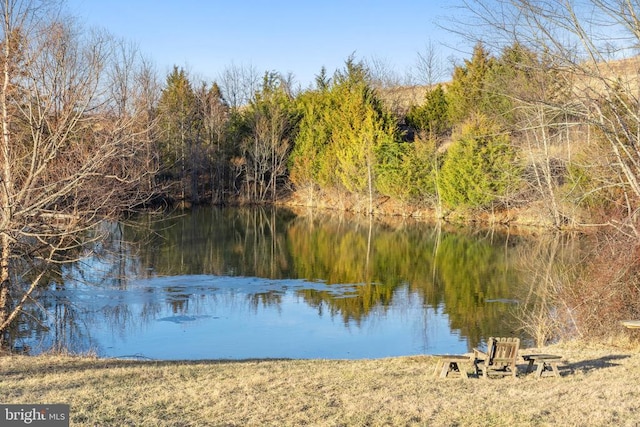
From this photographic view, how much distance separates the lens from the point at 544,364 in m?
9.05

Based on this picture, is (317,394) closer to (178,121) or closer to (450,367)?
(450,367)

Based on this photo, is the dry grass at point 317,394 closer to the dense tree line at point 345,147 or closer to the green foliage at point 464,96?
the dense tree line at point 345,147

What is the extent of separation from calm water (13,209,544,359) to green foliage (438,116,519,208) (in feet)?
19.2

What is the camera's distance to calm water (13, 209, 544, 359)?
14234mm

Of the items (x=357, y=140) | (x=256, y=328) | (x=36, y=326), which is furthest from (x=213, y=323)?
(x=357, y=140)

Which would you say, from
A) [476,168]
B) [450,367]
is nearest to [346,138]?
[476,168]

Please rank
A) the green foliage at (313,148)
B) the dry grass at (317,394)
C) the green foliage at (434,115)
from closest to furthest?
the dry grass at (317,394)
the green foliage at (313,148)
the green foliage at (434,115)

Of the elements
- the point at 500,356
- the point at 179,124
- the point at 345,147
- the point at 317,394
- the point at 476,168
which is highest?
the point at 179,124

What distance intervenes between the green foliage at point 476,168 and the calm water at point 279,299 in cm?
585

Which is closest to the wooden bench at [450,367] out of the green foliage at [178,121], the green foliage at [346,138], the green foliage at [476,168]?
the green foliage at [476,168]

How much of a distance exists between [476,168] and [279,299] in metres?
20.6

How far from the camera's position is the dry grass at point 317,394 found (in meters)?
6.41

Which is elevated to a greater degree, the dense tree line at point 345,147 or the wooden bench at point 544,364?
the dense tree line at point 345,147

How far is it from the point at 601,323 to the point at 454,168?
986 inches
